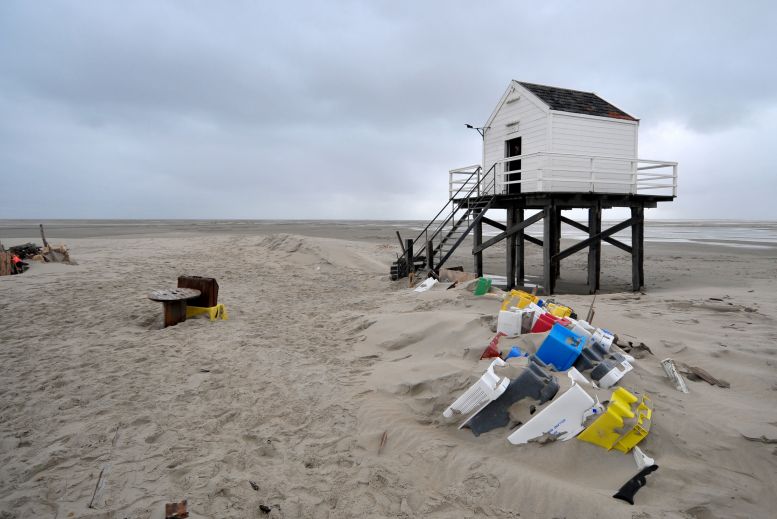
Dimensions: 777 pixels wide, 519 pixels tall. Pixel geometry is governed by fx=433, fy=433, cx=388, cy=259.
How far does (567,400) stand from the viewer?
3.59 metres

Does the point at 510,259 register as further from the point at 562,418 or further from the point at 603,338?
the point at 562,418

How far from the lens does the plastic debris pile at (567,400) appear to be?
11.4 ft

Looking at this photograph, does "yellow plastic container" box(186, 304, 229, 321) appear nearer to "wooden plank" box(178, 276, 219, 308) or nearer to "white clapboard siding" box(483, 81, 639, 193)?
"wooden plank" box(178, 276, 219, 308)

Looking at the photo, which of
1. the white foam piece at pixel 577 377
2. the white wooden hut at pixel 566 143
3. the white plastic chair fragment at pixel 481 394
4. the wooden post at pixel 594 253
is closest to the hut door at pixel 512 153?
the white wooden hut at pixel 566 143

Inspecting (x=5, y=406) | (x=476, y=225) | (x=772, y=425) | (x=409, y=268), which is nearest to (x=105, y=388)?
(x=5, y=406)

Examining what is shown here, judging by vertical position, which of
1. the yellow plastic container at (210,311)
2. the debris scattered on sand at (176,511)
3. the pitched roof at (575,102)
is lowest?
the debris scattered on sand at (176,511)

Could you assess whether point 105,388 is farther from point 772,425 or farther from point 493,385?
point 772,425

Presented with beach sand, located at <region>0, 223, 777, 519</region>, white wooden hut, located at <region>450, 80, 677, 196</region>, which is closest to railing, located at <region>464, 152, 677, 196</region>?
white wooden hut, located at <region>450, 80, 677, 196</region>

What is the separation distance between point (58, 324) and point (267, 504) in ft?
22.2

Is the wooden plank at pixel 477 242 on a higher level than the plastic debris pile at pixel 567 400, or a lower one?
higher

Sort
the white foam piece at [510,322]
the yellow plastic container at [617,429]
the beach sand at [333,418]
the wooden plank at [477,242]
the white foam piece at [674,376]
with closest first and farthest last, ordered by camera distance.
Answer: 1. the beach sand at [333,418]
2. the yellow plastic container at [617,429]
3. the white foam piece at [674,376]
4. the white foam piece at [510,322]
5. the wooden plank at [477,242]

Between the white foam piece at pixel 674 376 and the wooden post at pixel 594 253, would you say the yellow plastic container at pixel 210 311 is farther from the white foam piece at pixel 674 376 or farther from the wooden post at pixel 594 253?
the wooden post at pixel 594 253

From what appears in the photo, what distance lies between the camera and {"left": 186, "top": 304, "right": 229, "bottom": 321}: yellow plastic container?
8383 mm

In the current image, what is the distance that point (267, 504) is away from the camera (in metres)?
3.16
